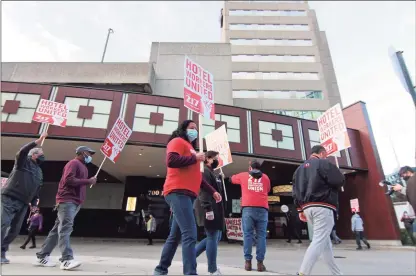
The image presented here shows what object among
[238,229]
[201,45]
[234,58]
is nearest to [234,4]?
[234,58]

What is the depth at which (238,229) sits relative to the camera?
1191cm

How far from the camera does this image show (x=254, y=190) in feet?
14.7

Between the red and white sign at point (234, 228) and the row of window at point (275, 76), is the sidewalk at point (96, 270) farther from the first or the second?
the row of window at point (275, 76)

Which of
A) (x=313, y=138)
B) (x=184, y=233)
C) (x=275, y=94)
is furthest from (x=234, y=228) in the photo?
(x=275, y=94)

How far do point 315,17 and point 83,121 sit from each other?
46.5 meters

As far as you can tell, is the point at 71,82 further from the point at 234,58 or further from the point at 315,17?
the point at 315,17

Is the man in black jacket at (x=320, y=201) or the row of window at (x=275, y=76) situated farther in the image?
the row of window at (x=275, y=76)

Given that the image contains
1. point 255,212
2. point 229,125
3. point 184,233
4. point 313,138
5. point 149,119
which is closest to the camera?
point 184,233

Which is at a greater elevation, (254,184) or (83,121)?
(83,121)

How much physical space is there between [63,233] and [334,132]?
764cm

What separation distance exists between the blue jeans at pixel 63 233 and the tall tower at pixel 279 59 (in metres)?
31.1

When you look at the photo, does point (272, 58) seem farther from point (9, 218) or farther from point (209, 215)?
point (9, 218)

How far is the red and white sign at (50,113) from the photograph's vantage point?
877 cm

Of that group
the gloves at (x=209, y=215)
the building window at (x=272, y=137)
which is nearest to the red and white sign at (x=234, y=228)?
the building window at (x=272, y=137)
